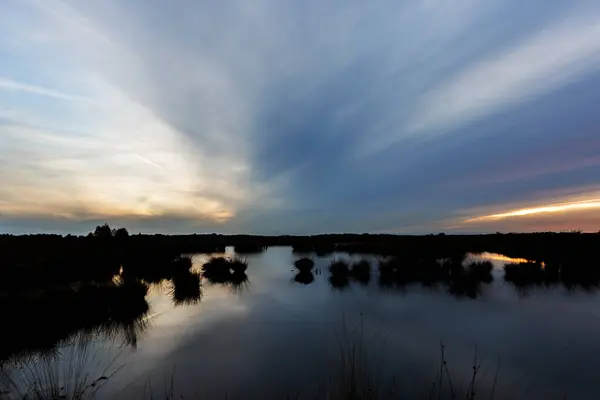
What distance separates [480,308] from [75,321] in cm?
1297

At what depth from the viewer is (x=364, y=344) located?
8680 mm

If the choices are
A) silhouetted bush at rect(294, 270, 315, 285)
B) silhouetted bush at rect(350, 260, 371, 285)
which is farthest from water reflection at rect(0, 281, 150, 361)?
silhouetted bush at rect(350, 260, 371, 285)

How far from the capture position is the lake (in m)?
6.49

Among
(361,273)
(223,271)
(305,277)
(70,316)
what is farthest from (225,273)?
(70,316)

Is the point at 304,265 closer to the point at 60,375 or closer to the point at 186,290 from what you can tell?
the point at 186,290

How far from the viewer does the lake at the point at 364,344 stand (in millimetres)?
6488

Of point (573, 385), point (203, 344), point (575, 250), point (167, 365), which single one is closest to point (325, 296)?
point (203, 344)

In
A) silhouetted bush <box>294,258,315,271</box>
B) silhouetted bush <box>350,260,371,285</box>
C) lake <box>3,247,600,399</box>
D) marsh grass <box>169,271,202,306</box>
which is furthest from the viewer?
silhouetted bush <box>294,258,315,271</box>

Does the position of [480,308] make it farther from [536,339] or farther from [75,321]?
[75,321]

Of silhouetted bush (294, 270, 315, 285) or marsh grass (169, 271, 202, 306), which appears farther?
silhouetted bush (294, 270, 315, 285)

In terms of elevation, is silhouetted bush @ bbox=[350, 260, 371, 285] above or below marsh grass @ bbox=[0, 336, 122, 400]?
above

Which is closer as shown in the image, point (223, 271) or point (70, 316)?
point (70, 316)

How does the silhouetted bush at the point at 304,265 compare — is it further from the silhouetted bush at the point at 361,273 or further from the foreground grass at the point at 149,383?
the foreground grass at the point at 149,383

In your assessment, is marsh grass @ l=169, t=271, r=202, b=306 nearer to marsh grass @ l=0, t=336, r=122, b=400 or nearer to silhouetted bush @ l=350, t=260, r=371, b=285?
marsh grass @ l=0, t=336, r=122, b=400
